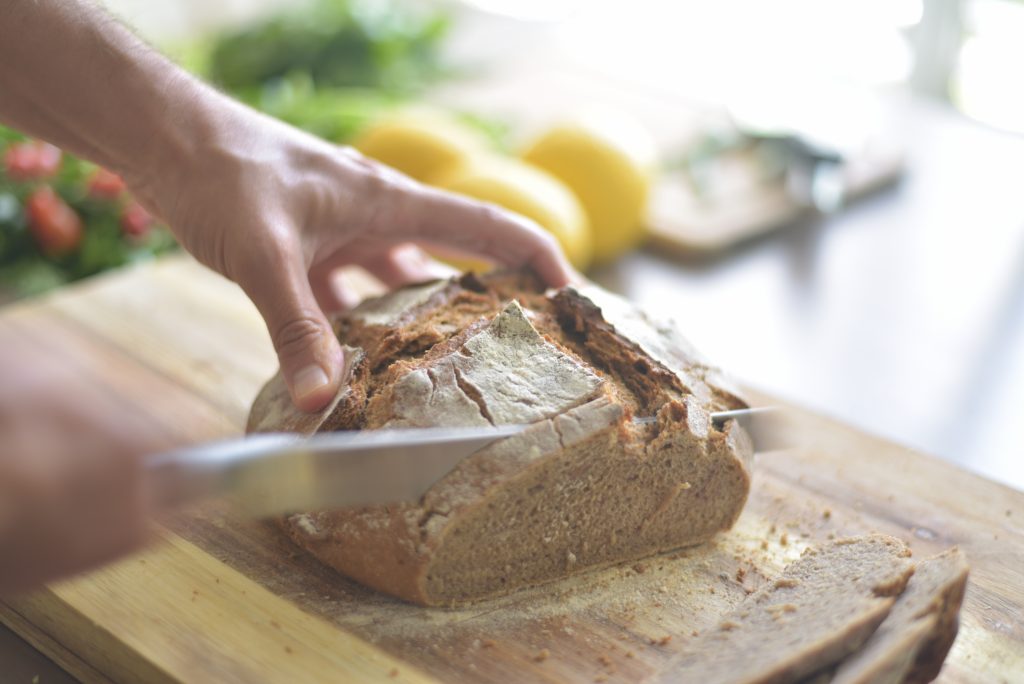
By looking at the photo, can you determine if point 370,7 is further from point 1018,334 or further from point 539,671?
point 539,671

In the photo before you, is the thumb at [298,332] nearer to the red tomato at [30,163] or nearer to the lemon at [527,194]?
the lemon at [527,194]

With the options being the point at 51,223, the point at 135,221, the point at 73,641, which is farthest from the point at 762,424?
the point at 51,223

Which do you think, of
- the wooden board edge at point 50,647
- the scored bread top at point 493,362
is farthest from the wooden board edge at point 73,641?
the scored bread top at point 493,362

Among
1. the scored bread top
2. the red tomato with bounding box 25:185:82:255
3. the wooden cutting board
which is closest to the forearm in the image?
the scored bread top

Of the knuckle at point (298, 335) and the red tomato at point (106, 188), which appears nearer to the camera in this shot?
the knuckle at point (298, 335)

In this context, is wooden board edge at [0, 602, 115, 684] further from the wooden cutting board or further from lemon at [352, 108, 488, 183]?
lemon at [352, 108, 488, 183]

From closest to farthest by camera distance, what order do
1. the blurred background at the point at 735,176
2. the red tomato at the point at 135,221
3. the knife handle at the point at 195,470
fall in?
the knife handle at the point at 195,470, the blurred background at the point at 735,176, the red tomato at the point at 135,221

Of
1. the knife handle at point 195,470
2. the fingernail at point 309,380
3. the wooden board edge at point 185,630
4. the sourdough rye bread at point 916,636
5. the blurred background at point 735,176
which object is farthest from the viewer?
the blurred background at point 735,176
